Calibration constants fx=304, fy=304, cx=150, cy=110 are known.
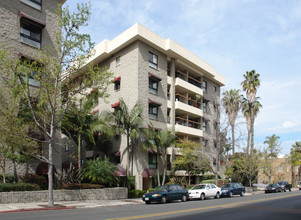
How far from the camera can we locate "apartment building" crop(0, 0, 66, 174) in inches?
945

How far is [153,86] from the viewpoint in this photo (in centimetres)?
3497

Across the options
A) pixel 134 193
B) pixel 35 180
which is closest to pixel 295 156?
pixel 134 193

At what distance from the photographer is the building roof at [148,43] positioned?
3272 cm

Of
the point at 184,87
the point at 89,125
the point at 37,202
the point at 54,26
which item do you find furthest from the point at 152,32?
the point at 37,202

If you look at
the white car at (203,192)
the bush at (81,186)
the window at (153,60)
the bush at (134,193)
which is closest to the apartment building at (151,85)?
the window at (153,60)

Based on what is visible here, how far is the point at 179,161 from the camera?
32.5 metres

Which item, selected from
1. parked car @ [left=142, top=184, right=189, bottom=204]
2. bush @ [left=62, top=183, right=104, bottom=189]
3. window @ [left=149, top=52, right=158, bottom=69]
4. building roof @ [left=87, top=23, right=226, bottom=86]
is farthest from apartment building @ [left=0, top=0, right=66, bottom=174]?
window @ [left=149, top=52, right=158, bottom=69]

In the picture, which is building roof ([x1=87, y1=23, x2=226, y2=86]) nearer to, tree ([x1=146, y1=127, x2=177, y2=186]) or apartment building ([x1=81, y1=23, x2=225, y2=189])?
apartment building ([x1=81, y1=23, x2=225, y2=189])

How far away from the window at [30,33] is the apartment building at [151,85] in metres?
5.29

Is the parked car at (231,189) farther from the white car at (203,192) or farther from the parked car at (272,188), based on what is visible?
the parked car at (272,188)

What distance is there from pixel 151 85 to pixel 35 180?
16.8 m

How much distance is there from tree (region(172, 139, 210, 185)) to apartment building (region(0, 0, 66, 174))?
13.3 m

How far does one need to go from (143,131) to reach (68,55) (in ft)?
39.1

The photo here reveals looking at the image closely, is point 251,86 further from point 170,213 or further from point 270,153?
point 170,213
